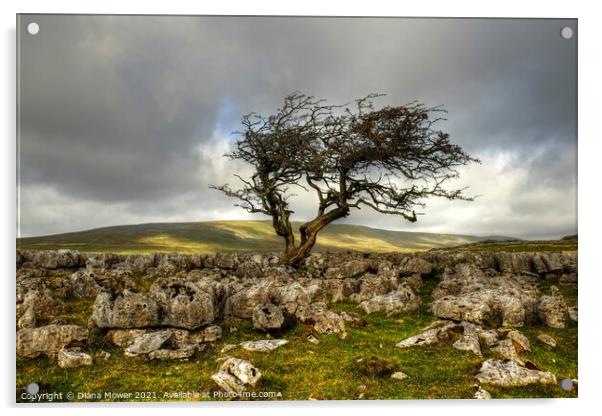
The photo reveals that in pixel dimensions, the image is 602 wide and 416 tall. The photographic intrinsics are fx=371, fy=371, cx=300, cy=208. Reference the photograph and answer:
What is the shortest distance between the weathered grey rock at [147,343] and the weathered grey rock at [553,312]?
12.8 meters

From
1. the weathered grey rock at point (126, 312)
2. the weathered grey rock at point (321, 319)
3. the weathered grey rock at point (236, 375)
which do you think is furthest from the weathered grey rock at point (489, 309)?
the weathered grey rock at point (126, 312)

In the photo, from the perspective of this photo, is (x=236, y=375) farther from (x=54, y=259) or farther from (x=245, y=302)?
(x=54, y=259)

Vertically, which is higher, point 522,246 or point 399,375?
point 522,246

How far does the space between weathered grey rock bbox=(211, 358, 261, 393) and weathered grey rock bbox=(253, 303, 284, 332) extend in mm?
2231

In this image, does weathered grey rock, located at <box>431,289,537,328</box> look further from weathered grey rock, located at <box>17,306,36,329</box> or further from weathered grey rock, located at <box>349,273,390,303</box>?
weathered grey rock, located at <box>17,306,36,329</box>

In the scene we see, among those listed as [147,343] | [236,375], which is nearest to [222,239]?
[147,343]

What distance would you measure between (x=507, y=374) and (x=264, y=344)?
6.69 metres

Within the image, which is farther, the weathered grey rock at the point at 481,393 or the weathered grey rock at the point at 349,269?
the weathered grey rock at the point at 349,269

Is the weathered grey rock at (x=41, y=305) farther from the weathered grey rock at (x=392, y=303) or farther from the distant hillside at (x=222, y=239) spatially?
the weathered grey rock at (x=392, y=303)

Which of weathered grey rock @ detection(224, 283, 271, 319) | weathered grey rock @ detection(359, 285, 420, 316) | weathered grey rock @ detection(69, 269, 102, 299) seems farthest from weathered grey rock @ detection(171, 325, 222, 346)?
weathered grey rock @ detection(69, 269, 102, 299)

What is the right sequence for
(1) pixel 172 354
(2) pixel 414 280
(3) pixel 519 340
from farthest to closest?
(2) pixel 414 280
(3) pixel 519 340
(1) pixel 172 354

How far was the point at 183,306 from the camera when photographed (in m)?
11.7

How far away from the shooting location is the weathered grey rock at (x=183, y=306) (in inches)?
456

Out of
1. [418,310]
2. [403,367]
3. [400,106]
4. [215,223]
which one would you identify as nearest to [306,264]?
[215,223]
